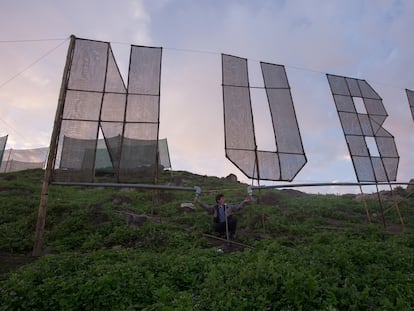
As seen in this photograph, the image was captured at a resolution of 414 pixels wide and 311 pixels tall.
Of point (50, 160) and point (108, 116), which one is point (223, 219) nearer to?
point (108, 116)

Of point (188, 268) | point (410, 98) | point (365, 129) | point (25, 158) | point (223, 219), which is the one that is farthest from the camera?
point (25, 158)

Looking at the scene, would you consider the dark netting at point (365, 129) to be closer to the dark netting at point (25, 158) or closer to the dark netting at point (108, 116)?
Answer: the dark netting at point (108, 116)

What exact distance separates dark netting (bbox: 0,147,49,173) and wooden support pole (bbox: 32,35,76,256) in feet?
62.3

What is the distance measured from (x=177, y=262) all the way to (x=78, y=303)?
Answer: 2.03 meters

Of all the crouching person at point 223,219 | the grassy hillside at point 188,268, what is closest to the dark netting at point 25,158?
the grassy hillside at point 188,268

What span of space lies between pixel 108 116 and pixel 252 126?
4.70 m

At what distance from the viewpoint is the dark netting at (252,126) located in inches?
373

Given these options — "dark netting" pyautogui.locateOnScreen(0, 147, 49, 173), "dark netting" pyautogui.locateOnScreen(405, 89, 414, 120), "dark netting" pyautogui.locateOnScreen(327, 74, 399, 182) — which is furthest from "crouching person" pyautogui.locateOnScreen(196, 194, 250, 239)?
"dark netting" pyautogui.locateOnScreen(0, 147, 49, 173)

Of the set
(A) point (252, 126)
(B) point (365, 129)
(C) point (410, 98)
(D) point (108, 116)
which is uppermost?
(C) point (410, 98)

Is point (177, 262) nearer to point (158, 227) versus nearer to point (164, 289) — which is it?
point (164, 289)

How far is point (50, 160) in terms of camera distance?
7.92 metres

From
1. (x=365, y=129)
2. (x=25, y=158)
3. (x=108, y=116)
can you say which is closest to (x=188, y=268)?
(x=108, y=116)

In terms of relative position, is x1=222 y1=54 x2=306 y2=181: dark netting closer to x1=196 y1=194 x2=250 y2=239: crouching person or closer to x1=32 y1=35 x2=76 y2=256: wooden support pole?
x1=196 y1=194 x2=250 y2=239: crouching person

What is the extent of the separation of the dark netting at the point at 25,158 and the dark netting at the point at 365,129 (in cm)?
2354
